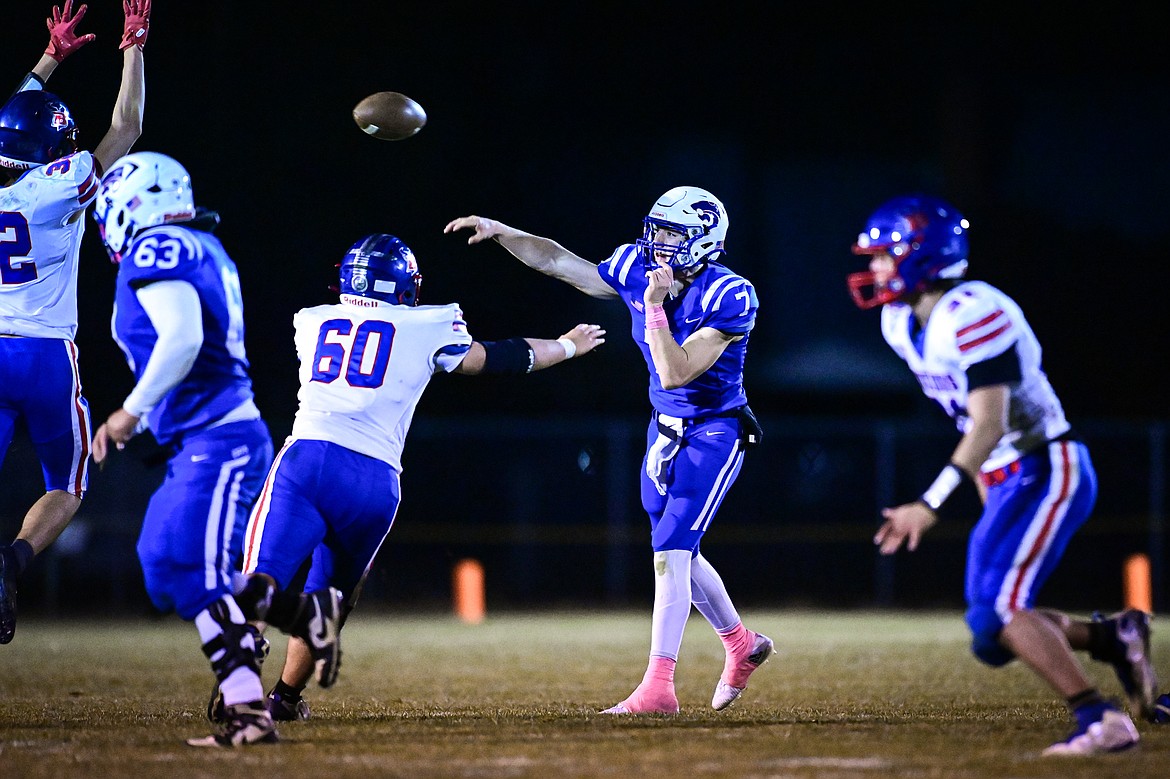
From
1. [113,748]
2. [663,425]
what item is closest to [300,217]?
[663,425]

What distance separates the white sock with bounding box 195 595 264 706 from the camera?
5.26 m

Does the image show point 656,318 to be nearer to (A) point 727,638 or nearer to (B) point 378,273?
(B) point 378,273

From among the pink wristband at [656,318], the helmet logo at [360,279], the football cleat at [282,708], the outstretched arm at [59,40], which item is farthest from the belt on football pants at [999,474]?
the outstretched arm at [59,40]

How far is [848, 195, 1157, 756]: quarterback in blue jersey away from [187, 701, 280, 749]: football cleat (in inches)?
85.5

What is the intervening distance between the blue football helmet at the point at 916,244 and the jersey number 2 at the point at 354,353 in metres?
1.80

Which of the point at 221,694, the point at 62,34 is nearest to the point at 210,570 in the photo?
the point at 221,694

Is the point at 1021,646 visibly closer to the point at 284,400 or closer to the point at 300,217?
the point at 284,400

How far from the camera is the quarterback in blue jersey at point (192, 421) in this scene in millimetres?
5262

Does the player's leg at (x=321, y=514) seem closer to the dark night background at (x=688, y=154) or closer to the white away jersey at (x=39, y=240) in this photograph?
the white away jersey at (x=39, y=240)

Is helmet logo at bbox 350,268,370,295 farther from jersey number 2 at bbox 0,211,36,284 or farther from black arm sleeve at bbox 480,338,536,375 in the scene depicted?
jersey number 2 at bbox 0,211,36,284

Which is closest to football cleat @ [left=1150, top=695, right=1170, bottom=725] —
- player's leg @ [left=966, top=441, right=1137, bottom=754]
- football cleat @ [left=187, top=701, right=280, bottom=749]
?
player's leg @ [left=966, top=441, right=1137, bottom=754]

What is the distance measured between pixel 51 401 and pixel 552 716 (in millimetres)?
2561

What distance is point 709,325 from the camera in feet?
21.9

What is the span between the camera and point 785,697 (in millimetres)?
7363
